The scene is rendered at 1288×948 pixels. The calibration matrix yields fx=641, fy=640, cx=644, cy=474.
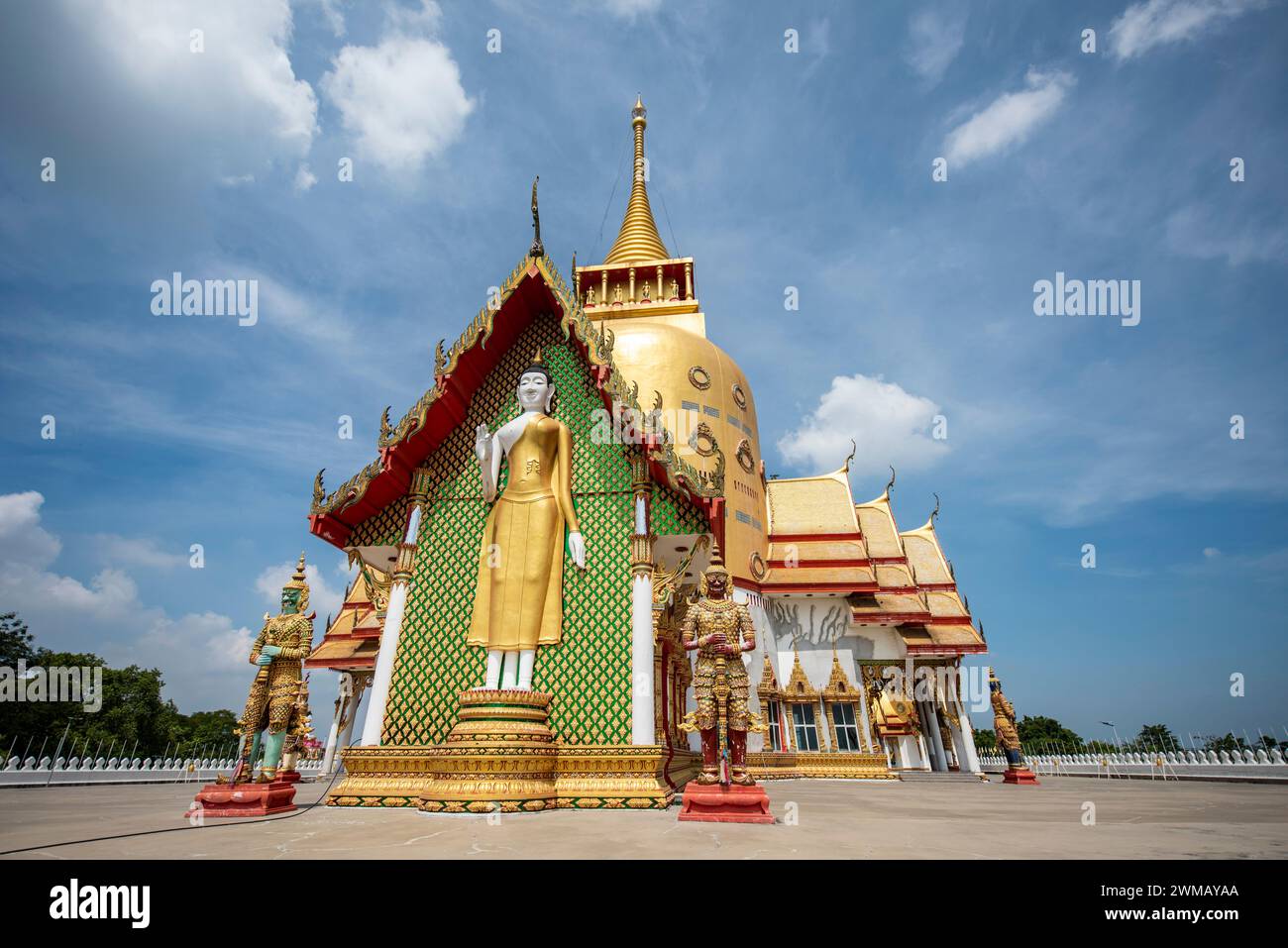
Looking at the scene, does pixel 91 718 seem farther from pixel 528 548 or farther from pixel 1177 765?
pixel 1177 765

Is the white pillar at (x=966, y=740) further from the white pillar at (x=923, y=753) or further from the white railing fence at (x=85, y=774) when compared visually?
the white railing fence at (x=85, y=774)

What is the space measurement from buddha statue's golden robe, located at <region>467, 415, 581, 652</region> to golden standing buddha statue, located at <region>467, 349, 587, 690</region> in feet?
0.04

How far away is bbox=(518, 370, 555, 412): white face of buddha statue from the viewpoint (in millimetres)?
8938

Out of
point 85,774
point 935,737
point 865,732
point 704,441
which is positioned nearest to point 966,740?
point 935,737

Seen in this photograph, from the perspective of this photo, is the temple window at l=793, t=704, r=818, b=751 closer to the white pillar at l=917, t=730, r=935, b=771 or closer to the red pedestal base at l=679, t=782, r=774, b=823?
the white pillar at l=917, t=730, r=935, b=771

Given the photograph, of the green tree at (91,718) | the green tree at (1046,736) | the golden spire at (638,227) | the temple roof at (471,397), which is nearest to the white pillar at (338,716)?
the green tree at (91,718)

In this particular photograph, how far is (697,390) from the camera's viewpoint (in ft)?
76.2

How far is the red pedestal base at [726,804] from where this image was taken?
5371 millimetres

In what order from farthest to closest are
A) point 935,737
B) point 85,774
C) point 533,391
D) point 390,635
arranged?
point 935,737
point 85,774
point 533,391
point 390,635

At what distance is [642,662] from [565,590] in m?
Result: 1.42

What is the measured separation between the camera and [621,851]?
11.7 feet

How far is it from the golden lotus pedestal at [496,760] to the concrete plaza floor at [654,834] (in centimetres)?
28

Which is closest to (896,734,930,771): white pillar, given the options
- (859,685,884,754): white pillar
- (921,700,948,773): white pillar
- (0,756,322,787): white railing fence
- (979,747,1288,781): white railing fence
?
(921,700,948,773): white pillar
